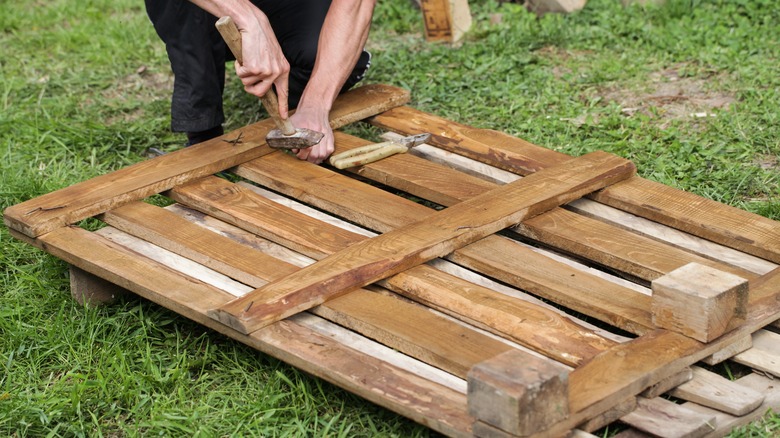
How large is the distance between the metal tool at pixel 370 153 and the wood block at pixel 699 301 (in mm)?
1275

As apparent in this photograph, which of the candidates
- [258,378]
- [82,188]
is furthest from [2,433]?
[82,188]

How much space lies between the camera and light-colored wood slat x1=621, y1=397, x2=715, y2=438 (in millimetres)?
2238

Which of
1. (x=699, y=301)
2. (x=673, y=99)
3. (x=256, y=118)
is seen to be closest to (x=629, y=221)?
(x=699, y=301)

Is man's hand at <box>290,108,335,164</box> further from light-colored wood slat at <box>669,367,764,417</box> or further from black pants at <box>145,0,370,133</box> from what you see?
light-colored wood slat at <box>669,367,764,417</box>

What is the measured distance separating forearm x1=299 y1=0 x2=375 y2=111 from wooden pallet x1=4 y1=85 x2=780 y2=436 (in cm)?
13

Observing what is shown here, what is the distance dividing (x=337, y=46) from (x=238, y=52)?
1.79 feet

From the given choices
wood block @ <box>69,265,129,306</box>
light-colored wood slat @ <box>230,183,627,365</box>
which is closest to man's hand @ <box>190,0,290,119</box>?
wood block @ <box>69,265,129,306</box>

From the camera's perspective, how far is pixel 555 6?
17.5 feet

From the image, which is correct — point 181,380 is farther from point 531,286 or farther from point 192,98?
point 192,98

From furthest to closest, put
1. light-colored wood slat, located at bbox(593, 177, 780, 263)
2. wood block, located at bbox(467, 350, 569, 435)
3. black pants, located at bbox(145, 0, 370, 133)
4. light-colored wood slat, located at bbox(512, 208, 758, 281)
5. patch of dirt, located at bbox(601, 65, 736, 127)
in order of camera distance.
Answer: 1. patch of dirt, located at bbox(601, 65, 736, 127)
2. black pants, located at bbox(145, 0, 370, 133)
3. light-colored wood slat, located at bbox(593, 177, 780, 263)
4. light-colored wood slat, located at bbox(512, 208, 758, 281)
5. wood block, located at bbox(467, 350, 569, 435)

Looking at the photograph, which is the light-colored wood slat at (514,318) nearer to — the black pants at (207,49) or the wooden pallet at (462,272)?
the wooden pallet at (462,272)

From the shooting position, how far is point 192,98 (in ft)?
13.0

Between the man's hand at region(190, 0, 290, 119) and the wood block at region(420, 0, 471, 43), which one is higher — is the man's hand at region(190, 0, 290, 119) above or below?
above

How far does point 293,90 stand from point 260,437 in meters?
1.96
